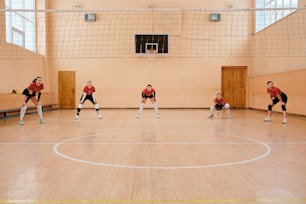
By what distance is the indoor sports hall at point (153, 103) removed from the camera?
2783 millimetres

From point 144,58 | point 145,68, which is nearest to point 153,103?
point 145,68

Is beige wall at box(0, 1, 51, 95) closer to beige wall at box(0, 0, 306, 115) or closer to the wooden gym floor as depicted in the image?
beige wall at box(0, 0, 306, 115)

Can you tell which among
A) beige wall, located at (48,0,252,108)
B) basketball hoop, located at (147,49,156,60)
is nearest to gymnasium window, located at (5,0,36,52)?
beige wall, located at (48,0,252,108)

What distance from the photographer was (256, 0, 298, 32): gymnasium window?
1120 cm

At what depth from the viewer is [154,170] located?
128 inches

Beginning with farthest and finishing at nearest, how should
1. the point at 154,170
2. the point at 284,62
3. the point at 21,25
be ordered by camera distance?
1. the point at 21,25
2. the point at 284,62
3. the point at 154,170

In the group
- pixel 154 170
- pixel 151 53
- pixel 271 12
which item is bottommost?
→ pixel 154 170

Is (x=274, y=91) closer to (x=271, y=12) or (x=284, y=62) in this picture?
(x=284, y=62)

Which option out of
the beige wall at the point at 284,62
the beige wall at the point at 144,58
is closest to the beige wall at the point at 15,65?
the beige wall at the point at 144,58

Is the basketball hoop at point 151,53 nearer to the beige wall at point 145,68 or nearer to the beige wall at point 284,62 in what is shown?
the beige wall at point 145,68

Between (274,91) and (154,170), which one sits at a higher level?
(274,91)

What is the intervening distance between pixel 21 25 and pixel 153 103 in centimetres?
654

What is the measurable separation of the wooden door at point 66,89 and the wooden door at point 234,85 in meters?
7.61

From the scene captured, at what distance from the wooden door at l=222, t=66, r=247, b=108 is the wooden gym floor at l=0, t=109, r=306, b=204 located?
389 inches
